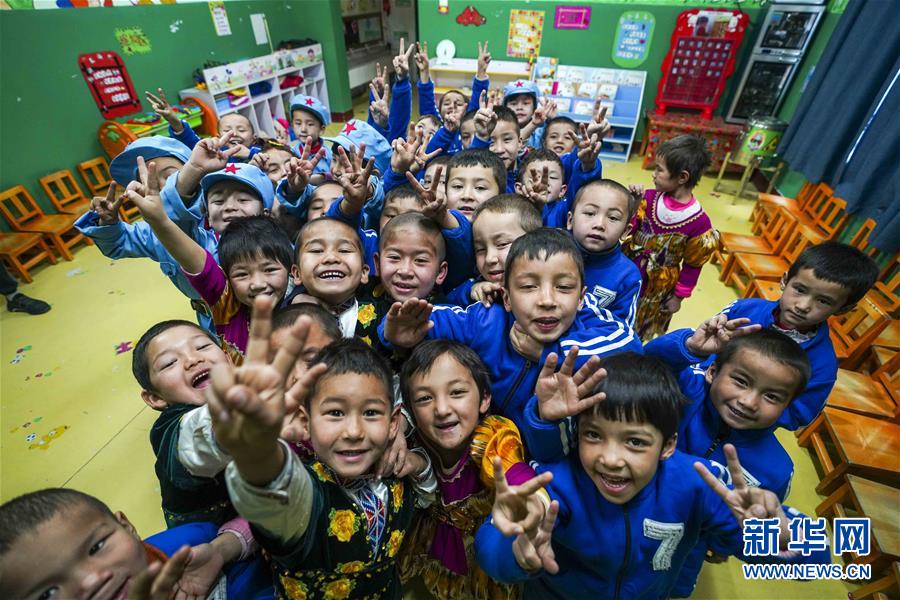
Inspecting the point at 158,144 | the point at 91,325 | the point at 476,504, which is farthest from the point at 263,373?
the point at 91,325

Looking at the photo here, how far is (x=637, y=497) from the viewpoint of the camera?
948 mm

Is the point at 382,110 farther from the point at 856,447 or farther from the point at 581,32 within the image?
the point at 581,32

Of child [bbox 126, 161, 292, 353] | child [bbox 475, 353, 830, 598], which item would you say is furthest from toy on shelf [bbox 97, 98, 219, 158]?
child [bbox 475, 353, 830, 598]

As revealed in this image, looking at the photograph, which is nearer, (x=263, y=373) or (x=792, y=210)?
(x=263, y=373)

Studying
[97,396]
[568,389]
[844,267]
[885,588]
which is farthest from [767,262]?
[97,396]

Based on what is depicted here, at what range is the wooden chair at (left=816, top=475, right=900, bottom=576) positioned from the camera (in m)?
1.48

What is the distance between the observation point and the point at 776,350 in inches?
44.4

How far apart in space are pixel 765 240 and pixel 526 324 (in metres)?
3.51

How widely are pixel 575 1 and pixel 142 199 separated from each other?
656 cm

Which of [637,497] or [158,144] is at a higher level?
[158,144]

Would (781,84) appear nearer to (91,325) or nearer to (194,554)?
(194,554)

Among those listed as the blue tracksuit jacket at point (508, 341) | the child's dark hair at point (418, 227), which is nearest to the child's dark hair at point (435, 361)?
the blue tracksuit jacket at point (508, 341)

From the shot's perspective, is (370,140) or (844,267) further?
(370,140)

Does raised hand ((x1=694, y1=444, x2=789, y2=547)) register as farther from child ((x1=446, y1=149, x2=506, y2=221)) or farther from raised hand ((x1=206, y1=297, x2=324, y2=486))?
child ((x1=446, y1=149, x2=506, y2=221))
